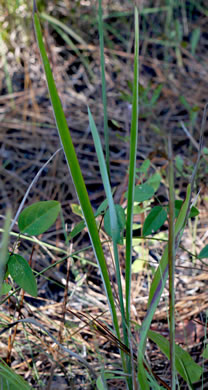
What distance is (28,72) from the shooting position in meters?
1.68

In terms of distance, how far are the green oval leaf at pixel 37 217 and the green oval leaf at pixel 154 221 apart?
0.16 m

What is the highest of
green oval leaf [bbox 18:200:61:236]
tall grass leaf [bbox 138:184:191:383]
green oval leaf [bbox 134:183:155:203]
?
green oval leaf [bbox 18:200:61:236]

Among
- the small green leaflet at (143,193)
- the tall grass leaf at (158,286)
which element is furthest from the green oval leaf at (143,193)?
the tall grass leaf at (158,286)

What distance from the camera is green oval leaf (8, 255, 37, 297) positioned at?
56 centimetres

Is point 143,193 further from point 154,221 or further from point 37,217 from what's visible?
point 37,217

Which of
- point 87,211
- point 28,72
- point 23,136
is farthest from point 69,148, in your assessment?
point 28,72

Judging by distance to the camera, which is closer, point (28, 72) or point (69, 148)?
point (69, 148)

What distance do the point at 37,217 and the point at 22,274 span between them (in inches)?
3.8

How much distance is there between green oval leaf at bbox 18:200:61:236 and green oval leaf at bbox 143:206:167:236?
0.53 ft

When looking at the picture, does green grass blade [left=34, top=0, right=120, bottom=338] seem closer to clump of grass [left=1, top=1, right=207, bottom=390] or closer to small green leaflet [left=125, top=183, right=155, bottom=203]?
clump of grass [left=1, top=1, right=207, bottom=390]

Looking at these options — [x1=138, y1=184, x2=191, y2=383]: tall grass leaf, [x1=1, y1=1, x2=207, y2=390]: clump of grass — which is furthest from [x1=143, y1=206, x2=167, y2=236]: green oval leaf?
[x1=138, y1=184, x2=191, y2=383]: tall grass leaf

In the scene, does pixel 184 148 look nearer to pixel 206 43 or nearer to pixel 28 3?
pixel 206 43

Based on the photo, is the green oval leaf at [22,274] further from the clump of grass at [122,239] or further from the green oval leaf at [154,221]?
the green oval leaf at [154,221]

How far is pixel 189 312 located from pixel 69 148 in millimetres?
569
